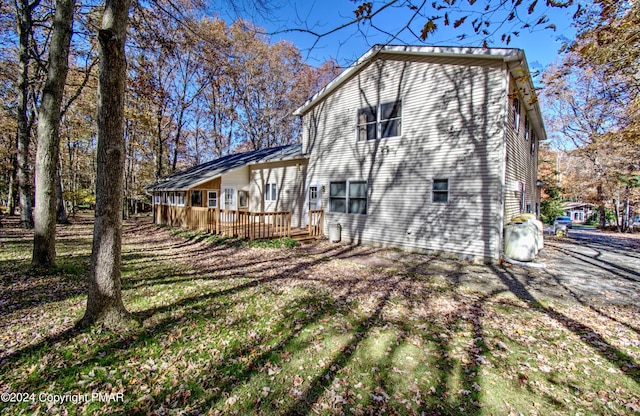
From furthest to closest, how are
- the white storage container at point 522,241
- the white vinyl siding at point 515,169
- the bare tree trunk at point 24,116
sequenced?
the bare tree trunk at point 24,116, the white vinyl siding at point 515,169, the white storage container at point 522,241

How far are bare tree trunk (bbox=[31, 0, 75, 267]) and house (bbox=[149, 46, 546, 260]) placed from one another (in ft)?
27.7

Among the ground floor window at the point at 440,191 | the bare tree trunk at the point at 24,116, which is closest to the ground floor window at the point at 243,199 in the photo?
the bare tree trunk at the point at 24,116

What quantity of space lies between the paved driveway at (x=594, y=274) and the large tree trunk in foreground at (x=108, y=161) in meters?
8.11

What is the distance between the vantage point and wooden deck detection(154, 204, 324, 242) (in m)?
11.2

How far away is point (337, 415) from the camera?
2547 mm

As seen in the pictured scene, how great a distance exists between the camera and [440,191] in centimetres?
917

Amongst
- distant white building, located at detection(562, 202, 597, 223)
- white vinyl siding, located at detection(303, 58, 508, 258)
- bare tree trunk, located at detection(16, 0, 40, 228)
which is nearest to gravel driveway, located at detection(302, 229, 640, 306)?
white vinyl siding, located at detection(303, 58, 508, 258)

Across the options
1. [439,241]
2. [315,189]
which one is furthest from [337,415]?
[315,189]

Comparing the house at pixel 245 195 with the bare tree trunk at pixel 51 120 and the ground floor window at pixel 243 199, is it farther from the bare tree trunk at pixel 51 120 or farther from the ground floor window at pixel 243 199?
the bare tree trunk at pixel 51 120

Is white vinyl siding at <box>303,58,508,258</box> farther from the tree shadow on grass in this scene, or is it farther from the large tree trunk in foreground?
the large tree trunk in foreground

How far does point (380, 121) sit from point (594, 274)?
7927 millimetres

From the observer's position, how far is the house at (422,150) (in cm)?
837

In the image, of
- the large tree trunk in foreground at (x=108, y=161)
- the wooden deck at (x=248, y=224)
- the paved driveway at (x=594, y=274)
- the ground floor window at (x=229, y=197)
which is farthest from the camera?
the ground floor window at (x=229, y=197)

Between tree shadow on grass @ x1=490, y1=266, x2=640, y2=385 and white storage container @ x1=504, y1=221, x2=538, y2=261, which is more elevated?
white storage container @ x1=504, y1=221, x2=538, y2=261
